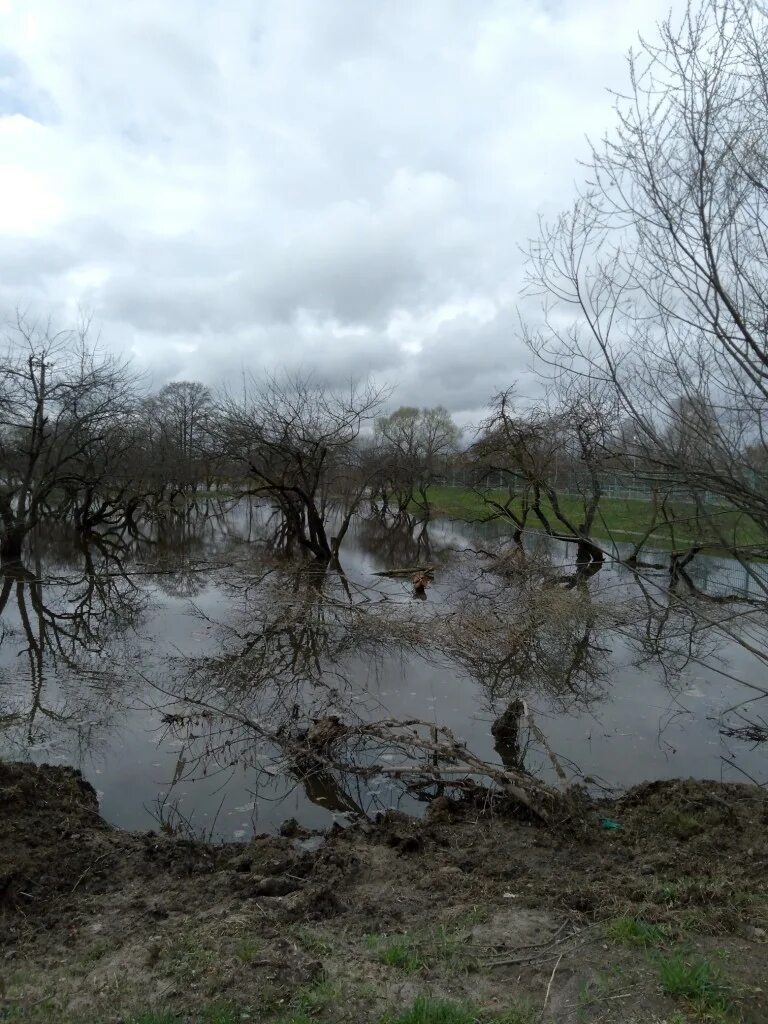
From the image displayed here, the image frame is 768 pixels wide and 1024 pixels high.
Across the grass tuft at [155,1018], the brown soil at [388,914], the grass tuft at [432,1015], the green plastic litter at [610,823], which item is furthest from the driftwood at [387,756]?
the grass tuft at [155,1018]

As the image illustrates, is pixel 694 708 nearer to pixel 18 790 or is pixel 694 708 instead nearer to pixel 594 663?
pixel 594 663

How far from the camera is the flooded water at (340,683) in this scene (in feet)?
21.2

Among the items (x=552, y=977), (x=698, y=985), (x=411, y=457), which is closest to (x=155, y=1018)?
(x=552, y=977)

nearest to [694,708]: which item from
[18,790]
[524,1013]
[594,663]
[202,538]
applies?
[594,663]

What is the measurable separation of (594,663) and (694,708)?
2.08 metres

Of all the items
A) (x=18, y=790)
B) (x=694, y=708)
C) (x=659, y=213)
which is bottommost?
(x=694, y=708)

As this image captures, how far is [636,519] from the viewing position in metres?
21.4

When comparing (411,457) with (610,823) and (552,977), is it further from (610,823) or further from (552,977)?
(552,977)

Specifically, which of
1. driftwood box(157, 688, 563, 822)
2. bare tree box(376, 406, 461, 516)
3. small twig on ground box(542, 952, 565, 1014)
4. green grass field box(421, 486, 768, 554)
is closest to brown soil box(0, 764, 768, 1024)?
small twig on ground box(542, 952, 565, 1014)

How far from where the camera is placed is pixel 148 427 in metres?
34.2

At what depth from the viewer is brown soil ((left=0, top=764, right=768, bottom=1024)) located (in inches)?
117

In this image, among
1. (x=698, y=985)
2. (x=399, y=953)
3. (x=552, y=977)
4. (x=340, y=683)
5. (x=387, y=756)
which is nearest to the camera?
(x=698, y=985)

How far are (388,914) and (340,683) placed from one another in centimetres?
558

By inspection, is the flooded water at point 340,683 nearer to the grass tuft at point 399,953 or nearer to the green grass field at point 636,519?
the green grass field at point 636,519
